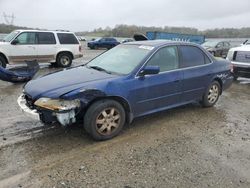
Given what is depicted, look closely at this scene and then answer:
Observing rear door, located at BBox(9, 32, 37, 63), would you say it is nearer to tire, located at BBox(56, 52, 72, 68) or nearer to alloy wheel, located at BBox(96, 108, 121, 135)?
tire, located at BBox(56, 52, 72, 68)

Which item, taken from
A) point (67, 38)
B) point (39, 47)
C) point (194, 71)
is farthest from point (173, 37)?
point (194, 71)

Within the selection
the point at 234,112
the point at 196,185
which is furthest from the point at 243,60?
the point at 196,185

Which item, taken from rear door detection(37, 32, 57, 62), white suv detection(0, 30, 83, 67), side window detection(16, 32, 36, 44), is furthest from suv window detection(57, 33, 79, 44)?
side window detection(16, 32, 36, 44)

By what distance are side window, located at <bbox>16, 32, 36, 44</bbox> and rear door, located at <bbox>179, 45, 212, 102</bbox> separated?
8.70 meters

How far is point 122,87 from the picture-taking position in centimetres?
469

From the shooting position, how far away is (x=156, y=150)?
4.34m

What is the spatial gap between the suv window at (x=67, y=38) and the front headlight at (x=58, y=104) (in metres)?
9.88

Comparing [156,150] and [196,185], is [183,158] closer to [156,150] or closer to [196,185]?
[156,150]

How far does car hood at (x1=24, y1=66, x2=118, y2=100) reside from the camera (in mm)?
4335

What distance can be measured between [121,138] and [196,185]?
166 cm

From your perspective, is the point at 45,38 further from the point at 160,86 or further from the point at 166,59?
the point at 160,86

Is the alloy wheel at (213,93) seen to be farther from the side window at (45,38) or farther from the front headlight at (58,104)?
the side window at (45,38)

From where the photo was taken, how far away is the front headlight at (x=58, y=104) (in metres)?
4.16

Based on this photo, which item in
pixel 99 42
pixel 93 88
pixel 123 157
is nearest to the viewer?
pixel 123 157
